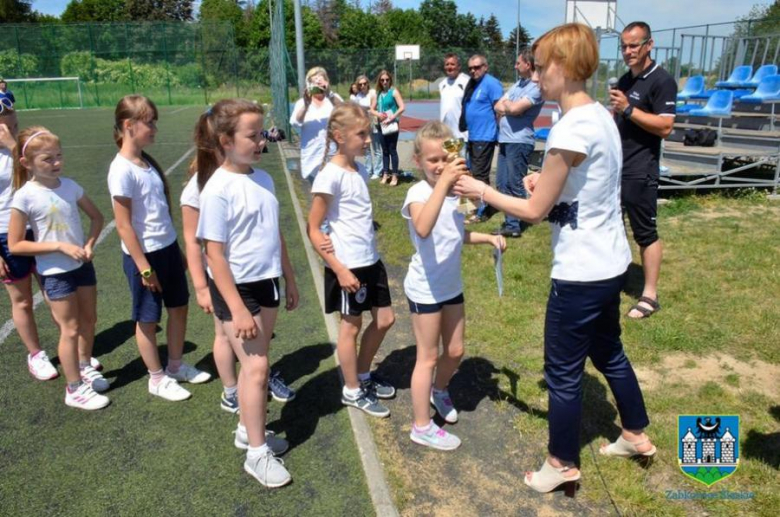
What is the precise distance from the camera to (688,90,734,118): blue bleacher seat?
412 inches

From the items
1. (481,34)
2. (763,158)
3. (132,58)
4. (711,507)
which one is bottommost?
(711,507)

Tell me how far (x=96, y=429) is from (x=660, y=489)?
3080mm

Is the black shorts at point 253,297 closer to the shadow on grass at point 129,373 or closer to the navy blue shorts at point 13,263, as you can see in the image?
the shadow on grass at point 129,373

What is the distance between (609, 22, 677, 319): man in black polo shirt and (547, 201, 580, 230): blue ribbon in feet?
8.40

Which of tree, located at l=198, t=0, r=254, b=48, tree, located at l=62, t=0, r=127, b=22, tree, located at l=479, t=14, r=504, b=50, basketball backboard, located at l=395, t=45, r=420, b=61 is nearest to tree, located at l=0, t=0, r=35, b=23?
tree, located at l=62, t=0, r=127, b=22

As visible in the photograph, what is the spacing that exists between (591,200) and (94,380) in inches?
128

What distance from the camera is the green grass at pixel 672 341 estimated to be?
2795mm

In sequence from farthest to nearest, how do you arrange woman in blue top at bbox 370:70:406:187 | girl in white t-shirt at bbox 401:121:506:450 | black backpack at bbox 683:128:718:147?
woman in blue top at bbox 370:70:406:187
black backpack at bbox 683:128:718:147
girl in white t-shirt at bbox 401:121:506:450

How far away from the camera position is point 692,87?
537 inches

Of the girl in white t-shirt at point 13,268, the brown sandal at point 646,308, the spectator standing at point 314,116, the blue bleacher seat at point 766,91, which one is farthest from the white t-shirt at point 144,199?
the blue bleacher seat at point 766,91

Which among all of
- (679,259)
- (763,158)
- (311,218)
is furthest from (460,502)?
(763,158)

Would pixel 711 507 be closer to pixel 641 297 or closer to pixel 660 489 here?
pixel 660 489

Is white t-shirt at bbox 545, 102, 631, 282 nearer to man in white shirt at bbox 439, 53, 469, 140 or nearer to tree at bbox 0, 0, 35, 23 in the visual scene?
man in white shirt at bbox 439, 53, 469, 140

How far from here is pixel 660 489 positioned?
274cm
